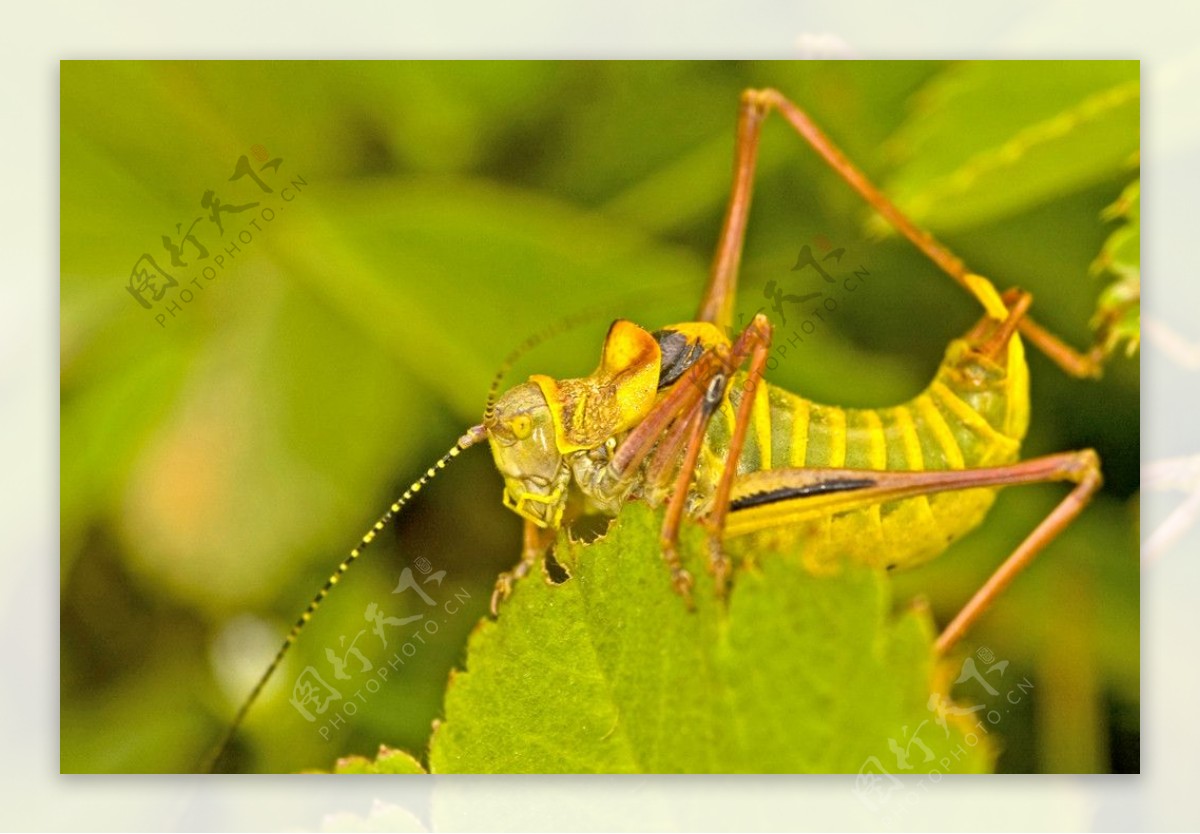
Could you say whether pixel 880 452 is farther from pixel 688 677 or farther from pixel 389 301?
pixel 389 301

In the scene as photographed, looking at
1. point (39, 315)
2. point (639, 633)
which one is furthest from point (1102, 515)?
point (39, 315)

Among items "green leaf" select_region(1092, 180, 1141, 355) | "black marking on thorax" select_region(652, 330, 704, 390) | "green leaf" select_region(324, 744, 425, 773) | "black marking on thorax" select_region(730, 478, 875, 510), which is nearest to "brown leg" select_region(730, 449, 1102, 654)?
"black marking on thorax" select_region(730, 478, 875, 510)

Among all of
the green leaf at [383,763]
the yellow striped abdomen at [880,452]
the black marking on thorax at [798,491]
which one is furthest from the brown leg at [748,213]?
the green leaf at [383,763]

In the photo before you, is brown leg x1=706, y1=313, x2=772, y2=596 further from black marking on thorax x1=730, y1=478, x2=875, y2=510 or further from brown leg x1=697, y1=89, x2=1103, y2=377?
brown leg x1=697, y1=89, x2=1103, y2=377

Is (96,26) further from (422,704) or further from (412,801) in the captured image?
(412,801)

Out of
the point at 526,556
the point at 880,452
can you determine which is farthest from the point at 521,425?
the point at 880,452

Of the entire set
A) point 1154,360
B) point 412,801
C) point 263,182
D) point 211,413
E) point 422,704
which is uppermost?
point 263,182
